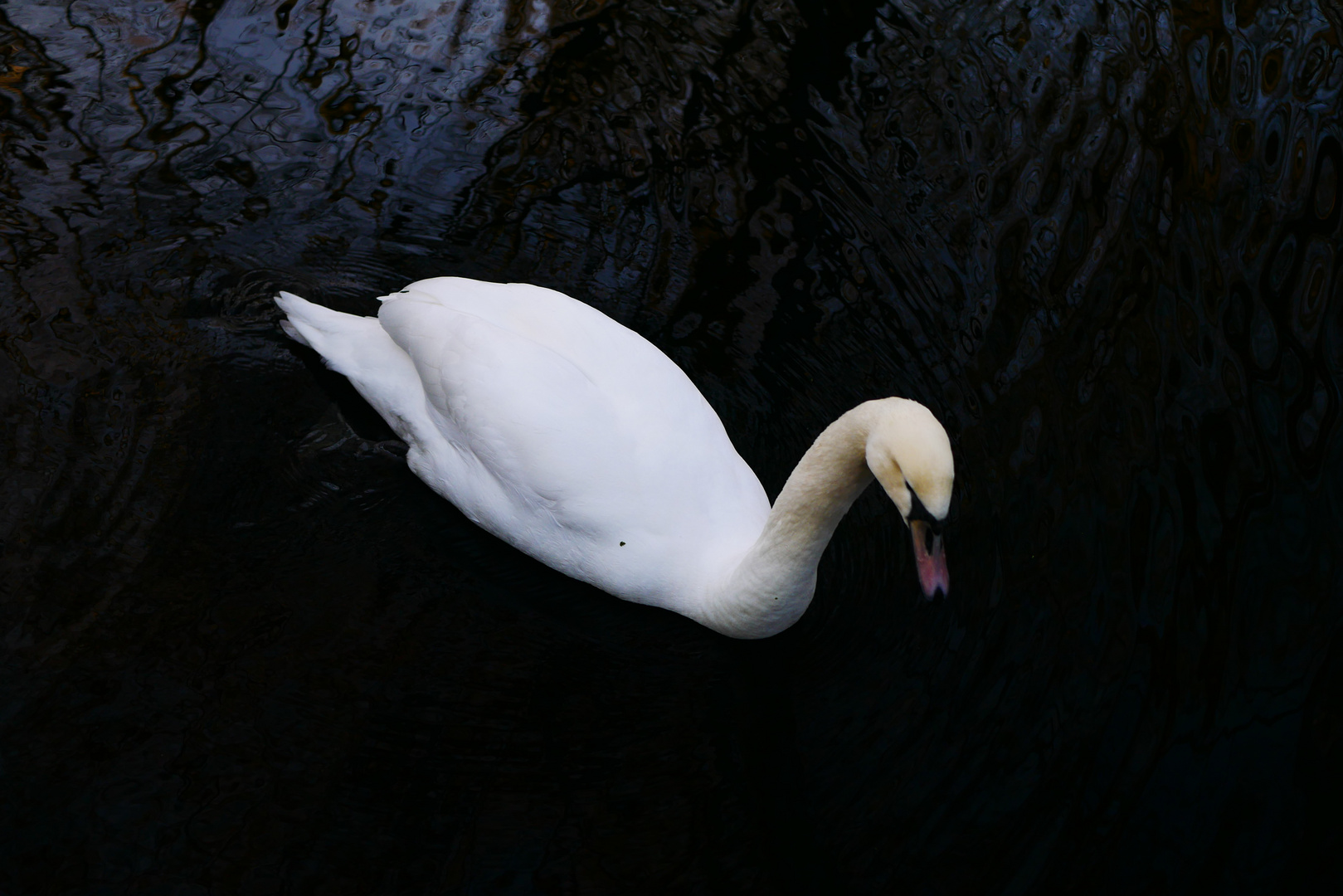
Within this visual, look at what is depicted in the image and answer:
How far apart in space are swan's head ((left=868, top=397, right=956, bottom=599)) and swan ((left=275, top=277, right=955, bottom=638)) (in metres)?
0.34

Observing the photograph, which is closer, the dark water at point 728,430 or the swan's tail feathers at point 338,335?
the dark water at point 728,430

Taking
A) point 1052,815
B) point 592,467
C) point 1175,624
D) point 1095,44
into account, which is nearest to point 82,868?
point 592,467

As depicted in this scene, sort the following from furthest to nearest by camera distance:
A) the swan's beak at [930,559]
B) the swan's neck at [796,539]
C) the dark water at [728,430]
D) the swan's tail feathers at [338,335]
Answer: the swan's tail feathers at [338,335], the dark water at [728,430], the swan's neck at [796,539], the swan's beak at [930,559]

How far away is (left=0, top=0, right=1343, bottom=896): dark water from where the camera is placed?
12.5 ft

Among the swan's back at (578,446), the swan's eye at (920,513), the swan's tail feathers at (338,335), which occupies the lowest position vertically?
the swan's tail feathers at (338,335)

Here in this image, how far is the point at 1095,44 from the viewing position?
6.98 m

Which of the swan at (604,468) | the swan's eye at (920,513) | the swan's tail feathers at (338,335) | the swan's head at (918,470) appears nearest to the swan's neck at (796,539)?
the swan at (604,468)

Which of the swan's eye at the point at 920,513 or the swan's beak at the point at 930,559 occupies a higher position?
the swan's eye at the point at 920,513

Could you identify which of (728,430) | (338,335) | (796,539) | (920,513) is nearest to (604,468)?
(796,539)

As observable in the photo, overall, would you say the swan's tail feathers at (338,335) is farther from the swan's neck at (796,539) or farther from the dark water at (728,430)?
the swan's neck at (796,539)

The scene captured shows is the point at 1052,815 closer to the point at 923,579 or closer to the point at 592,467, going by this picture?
the point at 923,579

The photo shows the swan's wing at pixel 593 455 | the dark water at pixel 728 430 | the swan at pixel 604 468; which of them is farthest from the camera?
the swan's wing at pixel 593 455

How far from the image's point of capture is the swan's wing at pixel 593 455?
4.20m

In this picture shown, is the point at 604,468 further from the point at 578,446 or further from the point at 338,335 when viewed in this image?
the point at 338,335
